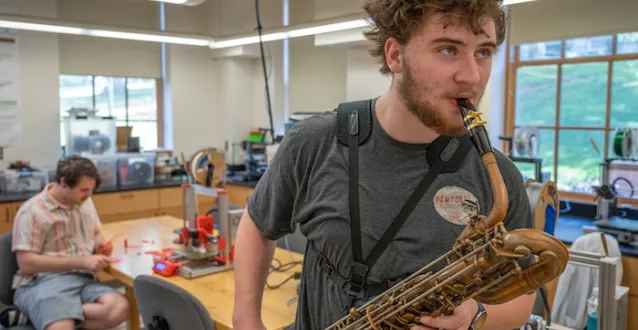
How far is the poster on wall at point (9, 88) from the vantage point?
524 centimetres

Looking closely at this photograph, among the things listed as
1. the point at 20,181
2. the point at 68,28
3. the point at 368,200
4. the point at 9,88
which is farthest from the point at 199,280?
the point at 9,88

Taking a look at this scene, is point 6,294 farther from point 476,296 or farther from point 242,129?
point 242,129

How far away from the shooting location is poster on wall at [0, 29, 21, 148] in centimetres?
524

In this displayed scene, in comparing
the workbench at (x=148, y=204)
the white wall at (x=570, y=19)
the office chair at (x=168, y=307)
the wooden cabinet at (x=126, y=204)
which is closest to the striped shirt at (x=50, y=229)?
the office chair at (x=168, y=307)

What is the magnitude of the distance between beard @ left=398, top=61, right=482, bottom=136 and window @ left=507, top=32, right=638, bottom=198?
375 centimetres

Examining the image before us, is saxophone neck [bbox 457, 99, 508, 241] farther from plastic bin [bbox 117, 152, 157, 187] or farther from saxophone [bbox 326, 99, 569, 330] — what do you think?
plastic bin [bbox 117, 152, 157, 187]

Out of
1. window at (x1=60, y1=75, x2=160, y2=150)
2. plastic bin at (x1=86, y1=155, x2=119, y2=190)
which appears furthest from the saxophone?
window at (x1=60, y1=75, x2=160, y2=150)

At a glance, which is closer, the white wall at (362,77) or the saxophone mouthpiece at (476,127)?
the saxophone mouthpiece at (476,127)

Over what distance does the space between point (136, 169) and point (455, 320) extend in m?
5.35

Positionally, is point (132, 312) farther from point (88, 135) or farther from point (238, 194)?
point (88, 135)

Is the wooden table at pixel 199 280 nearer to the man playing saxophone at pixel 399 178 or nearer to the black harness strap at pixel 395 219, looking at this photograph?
the man playing saxophone at pixel 399 178

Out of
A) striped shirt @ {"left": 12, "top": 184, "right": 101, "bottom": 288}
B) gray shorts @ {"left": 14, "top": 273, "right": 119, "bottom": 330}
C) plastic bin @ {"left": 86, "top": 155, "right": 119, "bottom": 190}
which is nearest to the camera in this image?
gray shorts @ {"left": 14, "top": 273, "right": 119, "bottom": 330}

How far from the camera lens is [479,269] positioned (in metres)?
0.96

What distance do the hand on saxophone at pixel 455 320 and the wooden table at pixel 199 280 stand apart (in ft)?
3.92
